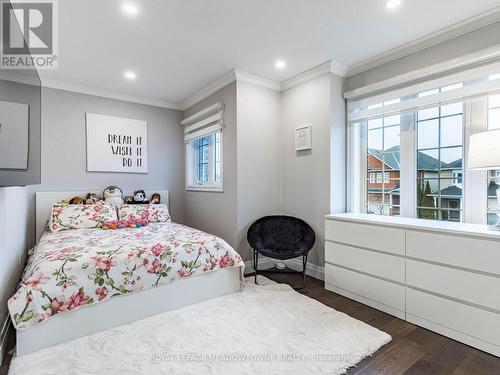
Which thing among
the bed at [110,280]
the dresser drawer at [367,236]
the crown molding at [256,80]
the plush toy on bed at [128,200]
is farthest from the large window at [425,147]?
the plush toy on bed at [128,200]

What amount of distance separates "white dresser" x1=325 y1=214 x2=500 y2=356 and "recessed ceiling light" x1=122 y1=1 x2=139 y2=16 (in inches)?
98.4

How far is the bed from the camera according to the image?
1.81 meters

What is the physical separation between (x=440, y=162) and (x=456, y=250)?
3.18 ft

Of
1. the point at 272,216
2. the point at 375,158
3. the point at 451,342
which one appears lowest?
the point at 451,342

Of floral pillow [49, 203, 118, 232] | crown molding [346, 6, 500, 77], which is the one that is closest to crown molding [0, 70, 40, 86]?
floral pillow [49, 203, 118, 232]

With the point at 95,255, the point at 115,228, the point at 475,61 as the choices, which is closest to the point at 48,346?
the point at 95,255

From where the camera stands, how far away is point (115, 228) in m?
3.25

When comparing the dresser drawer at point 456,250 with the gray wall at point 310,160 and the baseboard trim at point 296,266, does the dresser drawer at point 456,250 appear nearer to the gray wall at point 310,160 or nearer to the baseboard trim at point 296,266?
the gray wall at point 310,160

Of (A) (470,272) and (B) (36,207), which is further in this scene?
(B) (36,207)

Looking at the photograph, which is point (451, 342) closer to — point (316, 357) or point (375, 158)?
point (316, 357)

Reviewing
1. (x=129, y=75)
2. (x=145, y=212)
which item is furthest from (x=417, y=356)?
(x=129, y=75)

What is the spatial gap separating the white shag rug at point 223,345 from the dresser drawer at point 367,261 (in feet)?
1.57

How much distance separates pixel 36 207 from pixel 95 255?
2022mm

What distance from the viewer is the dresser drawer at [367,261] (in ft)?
7.43
